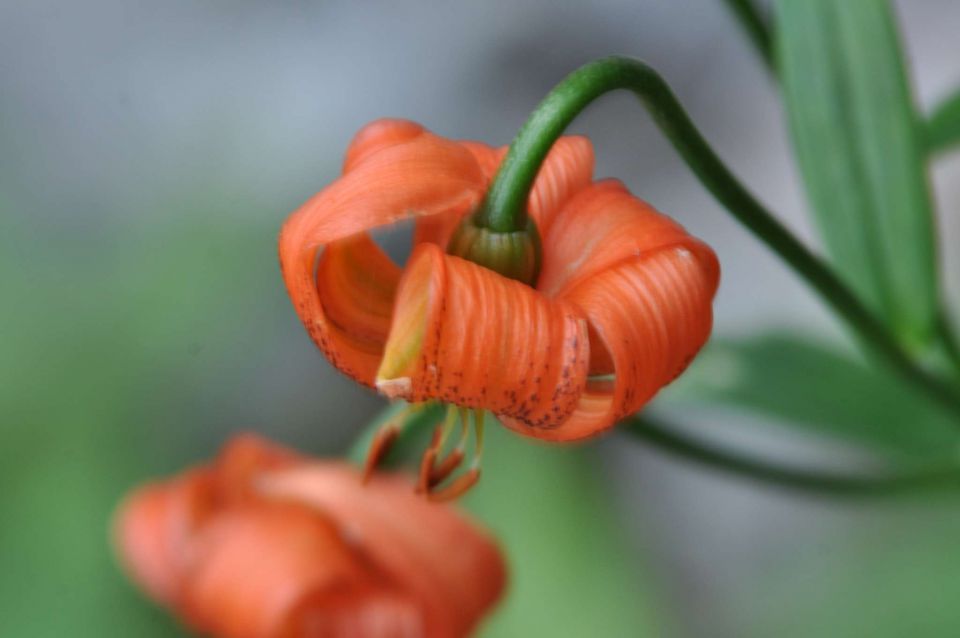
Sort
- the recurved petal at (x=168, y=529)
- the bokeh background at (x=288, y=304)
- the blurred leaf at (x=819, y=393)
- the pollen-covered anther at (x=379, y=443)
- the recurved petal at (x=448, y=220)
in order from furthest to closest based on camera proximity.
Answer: the bokeh background at (x=288, y=304) → the blurred leaf at (x=819, y=393) → the recurved petal at (x=168, y=529) → the pollen-covered anther at (x=379, y=443) → the recurved petal at (x=448, y=220)

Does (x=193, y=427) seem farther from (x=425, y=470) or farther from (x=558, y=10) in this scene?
(x=425, y=470)

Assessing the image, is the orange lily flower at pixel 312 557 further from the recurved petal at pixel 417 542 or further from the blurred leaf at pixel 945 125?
the blurred leaf at pixel 945 125

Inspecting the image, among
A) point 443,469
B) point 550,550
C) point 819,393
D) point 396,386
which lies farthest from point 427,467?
point 550,550

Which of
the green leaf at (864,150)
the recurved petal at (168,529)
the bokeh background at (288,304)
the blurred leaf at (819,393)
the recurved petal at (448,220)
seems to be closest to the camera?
the recurved petal at (448,220)

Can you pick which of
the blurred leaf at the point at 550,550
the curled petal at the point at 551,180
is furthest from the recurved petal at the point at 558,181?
the blurred leaf at the point at 550,550

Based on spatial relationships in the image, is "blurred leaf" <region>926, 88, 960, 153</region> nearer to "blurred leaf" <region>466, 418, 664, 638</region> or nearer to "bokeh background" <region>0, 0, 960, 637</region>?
"bokeh background" <region>0, 0, 960, 637</region>

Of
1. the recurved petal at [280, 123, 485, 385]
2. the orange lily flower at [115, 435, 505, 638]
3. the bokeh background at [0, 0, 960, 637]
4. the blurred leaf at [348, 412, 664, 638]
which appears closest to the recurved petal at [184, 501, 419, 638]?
the orange lily flower at [115, 435, 505, 638]
